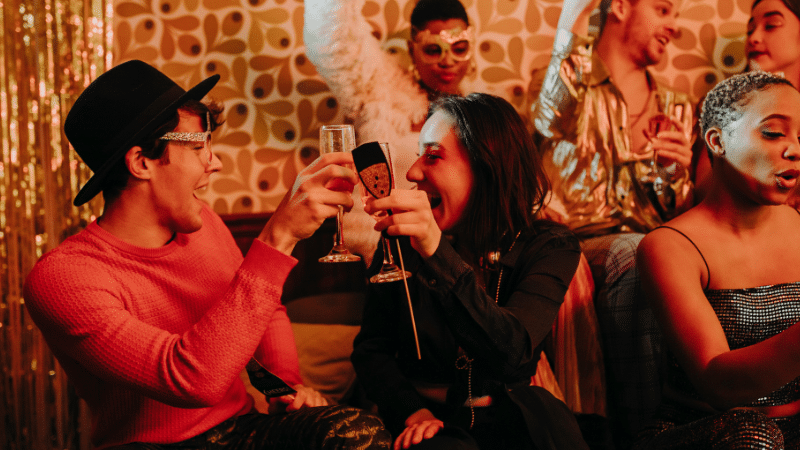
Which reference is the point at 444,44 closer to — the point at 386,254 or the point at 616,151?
the point at 616,151

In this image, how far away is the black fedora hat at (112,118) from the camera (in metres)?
1.08

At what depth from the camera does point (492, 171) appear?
1.32 meters

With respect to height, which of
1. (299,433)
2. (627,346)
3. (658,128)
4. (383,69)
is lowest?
(627,346)

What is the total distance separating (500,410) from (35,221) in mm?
1924

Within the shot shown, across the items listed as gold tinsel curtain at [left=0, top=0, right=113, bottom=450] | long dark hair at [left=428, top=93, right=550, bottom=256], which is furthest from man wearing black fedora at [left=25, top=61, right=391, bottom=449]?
gold tinsel curtain at [left=0, top=0, right=113, bottom=450]

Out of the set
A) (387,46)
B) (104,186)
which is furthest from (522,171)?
(387,46)

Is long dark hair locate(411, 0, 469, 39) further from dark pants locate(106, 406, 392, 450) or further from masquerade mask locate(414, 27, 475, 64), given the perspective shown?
dark pants locate(106, 406, 392, 450)

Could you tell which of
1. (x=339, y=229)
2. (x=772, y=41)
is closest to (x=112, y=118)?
(x=339, y=229)

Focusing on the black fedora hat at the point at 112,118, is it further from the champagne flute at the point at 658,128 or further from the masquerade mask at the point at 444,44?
the champagne flute at the point at 658,128

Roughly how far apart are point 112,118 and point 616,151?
175 centimetres

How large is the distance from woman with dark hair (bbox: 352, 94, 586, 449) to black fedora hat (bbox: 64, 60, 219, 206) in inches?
22.3

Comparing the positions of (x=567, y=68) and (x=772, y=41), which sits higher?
(x=772, y=41)

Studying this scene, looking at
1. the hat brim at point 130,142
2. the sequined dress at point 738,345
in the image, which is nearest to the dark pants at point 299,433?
the hat brim at point 130,142

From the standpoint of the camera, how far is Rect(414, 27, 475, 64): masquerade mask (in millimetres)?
2158
